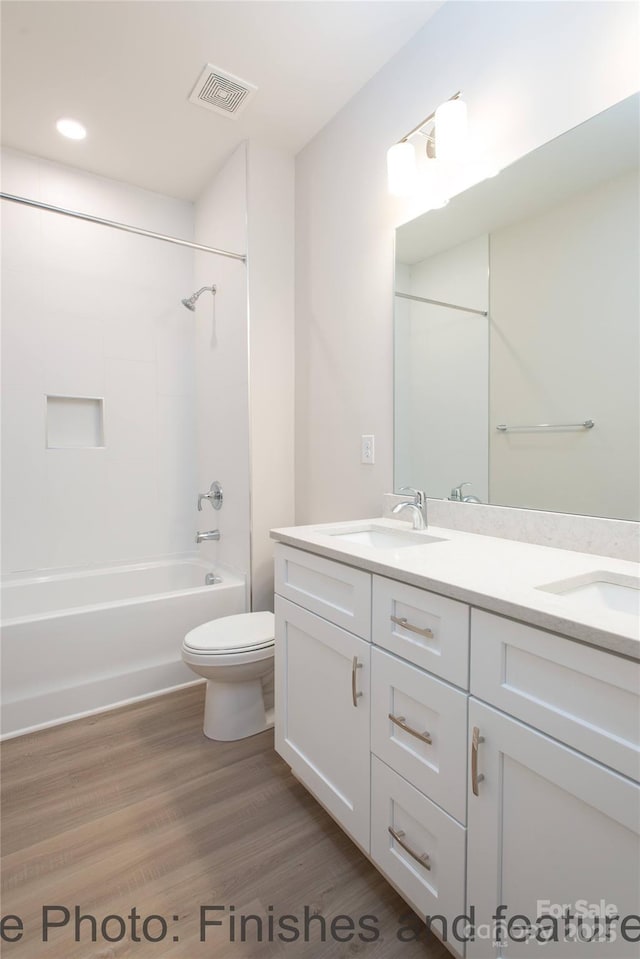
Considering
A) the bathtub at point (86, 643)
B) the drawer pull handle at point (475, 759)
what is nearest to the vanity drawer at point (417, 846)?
the drawer pull handle at point (475, 759)

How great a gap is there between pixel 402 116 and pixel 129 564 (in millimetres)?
2592

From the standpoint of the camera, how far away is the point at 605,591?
3.38ft

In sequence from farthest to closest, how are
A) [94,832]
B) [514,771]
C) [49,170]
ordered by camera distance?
[49,170] → [94,832] → [514,771]

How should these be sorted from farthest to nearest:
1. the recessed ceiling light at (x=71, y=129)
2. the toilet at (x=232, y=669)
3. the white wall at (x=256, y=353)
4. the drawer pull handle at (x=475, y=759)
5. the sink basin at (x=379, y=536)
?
the white wall at (x=256, y=353)
the recessed ceiling light at (x=71, y=129)
the toilet at (x=232, y=669)
the sink basin at (x=379, y=536)
the drawer pull handle at (x=475, y=759)

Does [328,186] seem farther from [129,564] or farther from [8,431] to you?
[129,564]

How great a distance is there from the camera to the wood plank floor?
109cm

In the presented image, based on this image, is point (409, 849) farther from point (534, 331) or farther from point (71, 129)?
point (71, 129)

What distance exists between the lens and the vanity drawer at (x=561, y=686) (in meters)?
0.66

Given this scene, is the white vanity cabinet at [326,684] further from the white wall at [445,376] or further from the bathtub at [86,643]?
the bathtub at [86,643]

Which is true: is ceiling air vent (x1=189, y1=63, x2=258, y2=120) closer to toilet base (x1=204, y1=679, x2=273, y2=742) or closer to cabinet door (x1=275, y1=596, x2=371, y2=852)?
cabinet door (x1=275, y1=596, x2=371, y2=852)

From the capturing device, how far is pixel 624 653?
66 cm

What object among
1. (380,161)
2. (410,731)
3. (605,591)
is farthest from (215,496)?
(605,591)

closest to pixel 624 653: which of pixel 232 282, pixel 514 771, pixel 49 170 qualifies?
pixel 514 771

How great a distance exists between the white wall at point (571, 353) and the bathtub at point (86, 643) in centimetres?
159
